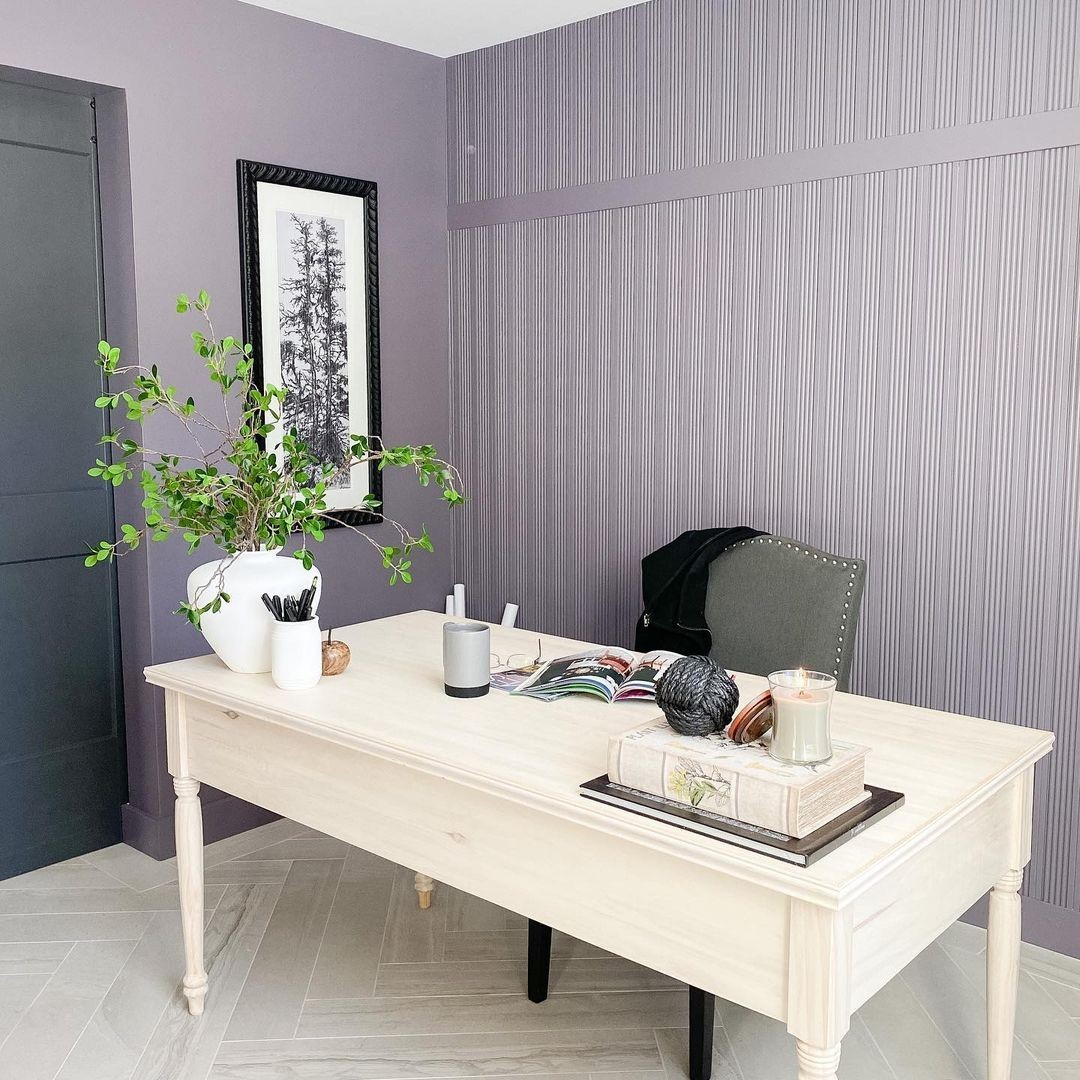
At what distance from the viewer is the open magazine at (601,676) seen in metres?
2.05

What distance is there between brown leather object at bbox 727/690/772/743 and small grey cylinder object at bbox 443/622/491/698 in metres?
0.60

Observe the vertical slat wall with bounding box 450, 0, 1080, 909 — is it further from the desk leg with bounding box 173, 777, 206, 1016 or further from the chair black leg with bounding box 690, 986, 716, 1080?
the desk leg with bounding box 173, 777, 206, 1016

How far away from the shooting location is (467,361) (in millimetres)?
3918

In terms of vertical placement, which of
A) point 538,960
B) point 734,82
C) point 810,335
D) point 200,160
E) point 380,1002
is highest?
point 734,82

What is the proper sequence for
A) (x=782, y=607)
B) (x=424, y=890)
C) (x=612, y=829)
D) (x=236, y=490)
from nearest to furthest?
(x=612, y=829), (x=236, y=490), (x=782, y=607), (x=424, y=890)

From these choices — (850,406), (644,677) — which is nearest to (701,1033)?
(644,677)

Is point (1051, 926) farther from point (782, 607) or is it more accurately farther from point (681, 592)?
point (681, 592)

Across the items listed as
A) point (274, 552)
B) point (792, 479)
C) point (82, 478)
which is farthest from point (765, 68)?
point (82, 478)

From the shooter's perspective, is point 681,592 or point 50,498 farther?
point 50,498

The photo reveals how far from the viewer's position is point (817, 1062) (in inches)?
54.8

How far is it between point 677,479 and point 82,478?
1741mm

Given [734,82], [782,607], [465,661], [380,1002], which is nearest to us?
[465,661]

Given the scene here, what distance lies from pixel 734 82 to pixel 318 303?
1414 millimetres

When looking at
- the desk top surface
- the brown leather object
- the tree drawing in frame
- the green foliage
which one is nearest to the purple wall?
the tree drawing in frame
